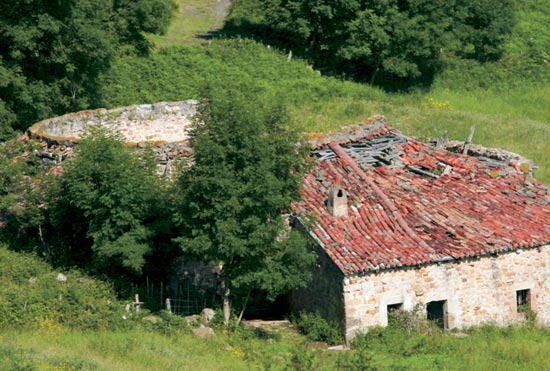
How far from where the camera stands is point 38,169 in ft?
99.5

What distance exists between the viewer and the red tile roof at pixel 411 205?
26703 mm

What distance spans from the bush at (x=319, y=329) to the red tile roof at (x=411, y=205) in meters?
1.70

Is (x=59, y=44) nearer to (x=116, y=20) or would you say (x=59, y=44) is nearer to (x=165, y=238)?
(x=116, y=20)

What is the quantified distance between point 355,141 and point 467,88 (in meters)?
20.6

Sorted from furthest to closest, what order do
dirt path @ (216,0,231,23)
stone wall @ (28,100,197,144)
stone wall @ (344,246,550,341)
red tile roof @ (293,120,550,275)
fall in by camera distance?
dirt path @ (216,0,231,23), stone wall @ (28,100,197,144), red tile roof @ (293,120,550,275), stone wall @ (344,246,550,341)

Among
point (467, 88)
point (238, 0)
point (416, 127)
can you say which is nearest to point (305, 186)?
A: point (416, 127)

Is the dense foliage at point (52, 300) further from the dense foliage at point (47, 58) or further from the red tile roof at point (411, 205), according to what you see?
the dense foliage at point (47, 58)

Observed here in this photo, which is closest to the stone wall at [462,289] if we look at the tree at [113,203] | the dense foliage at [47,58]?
the tree at [113,203]

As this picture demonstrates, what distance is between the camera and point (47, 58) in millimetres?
38312

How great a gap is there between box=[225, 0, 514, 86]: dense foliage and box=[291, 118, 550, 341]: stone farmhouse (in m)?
17.3

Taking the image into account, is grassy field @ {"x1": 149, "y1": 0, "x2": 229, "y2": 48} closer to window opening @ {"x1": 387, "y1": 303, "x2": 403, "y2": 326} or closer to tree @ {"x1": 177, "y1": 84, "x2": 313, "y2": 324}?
tree @ {"x1": 177, "y1": 84, "x2": 313, "y2": 324}

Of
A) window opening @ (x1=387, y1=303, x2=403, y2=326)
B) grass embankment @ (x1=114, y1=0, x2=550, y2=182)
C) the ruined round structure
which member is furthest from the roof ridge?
grass embankment @ (x1=114, y1=0, x2=550, y2=182)

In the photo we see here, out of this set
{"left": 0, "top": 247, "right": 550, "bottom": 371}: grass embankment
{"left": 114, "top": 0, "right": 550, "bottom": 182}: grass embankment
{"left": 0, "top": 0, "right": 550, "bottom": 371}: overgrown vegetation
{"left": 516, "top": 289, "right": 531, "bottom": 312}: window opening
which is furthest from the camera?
{"left": 114, "top": 0, "right": 550, "bottom": 182}: grass embankment

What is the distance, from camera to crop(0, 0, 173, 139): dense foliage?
37.2 metres
